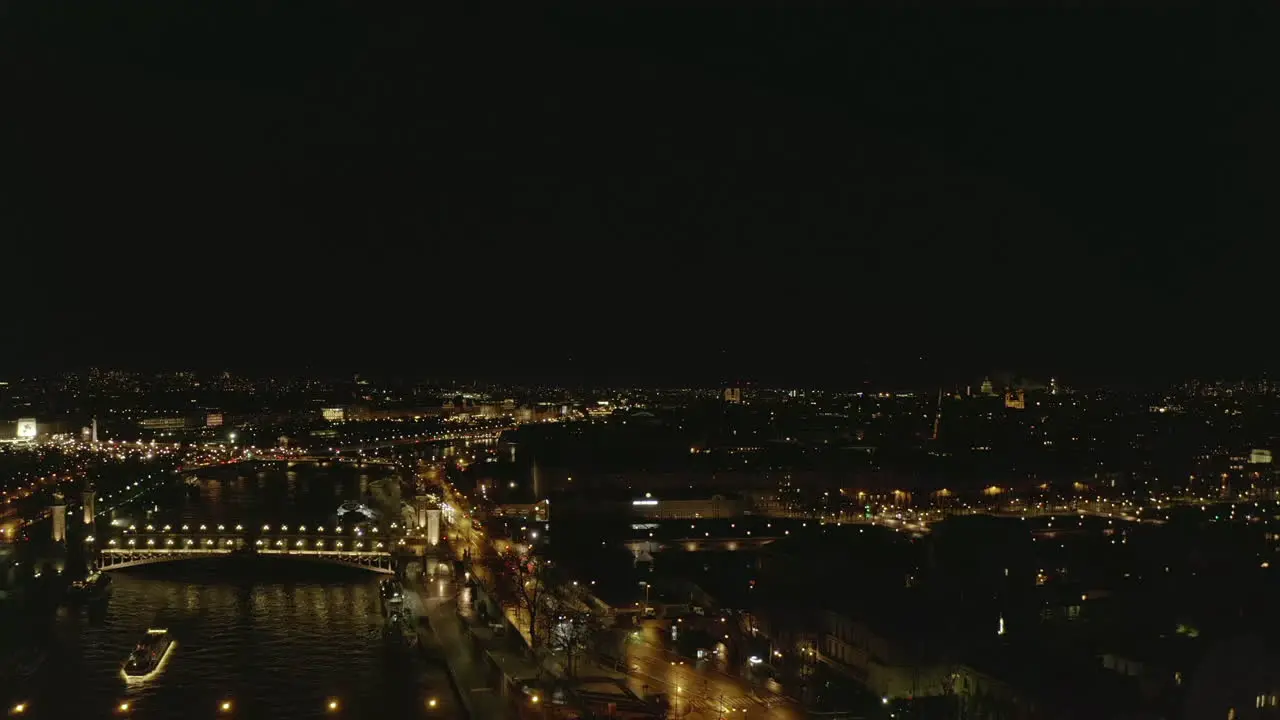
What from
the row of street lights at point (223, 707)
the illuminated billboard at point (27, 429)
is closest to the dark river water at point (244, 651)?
the row of street lights at point (223, 707)

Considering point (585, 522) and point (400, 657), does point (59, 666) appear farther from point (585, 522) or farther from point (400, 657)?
point (585, 522)

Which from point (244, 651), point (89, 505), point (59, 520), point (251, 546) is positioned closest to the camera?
point (244, 651)

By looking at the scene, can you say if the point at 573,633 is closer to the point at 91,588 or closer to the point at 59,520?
the point at 91,588

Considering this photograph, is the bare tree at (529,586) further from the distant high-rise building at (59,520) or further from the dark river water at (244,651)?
the distant high-rise building at (59,520)

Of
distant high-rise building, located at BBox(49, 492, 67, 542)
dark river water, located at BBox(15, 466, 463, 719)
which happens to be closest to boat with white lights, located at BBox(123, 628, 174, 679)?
dark river water, located at BBox(15, 466, 463, 719)

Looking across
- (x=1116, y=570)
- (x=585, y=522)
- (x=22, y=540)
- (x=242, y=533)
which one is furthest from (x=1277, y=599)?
(x=22, y=540)

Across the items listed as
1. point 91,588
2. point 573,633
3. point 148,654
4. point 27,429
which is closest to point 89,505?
point 91,588
